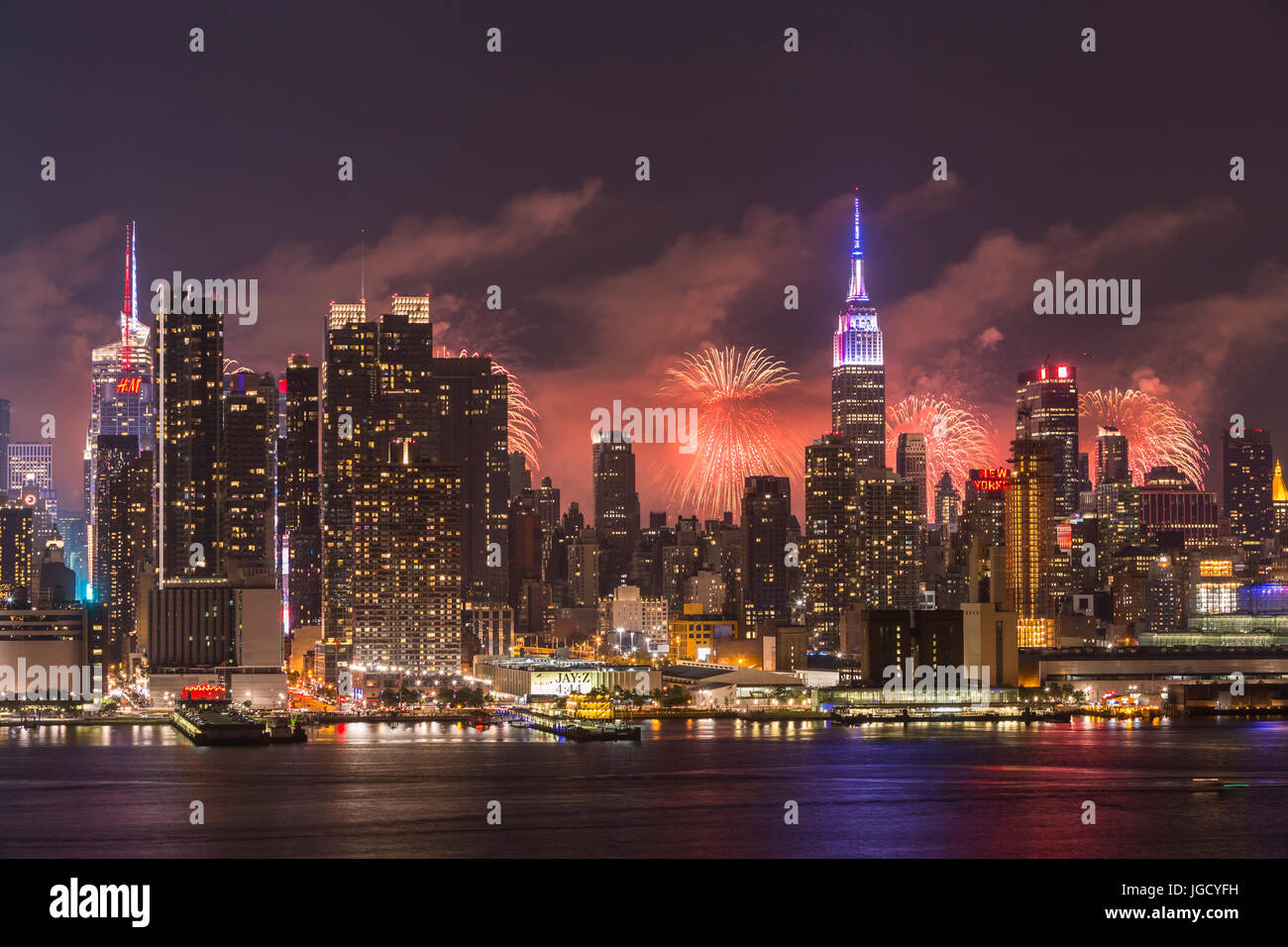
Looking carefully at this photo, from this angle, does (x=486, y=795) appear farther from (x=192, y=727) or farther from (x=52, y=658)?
(x=52, y=658)

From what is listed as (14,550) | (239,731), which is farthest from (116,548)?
(239,731)

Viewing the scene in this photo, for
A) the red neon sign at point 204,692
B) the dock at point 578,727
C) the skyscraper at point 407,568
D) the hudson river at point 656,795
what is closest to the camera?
the hudson river at point 656,795

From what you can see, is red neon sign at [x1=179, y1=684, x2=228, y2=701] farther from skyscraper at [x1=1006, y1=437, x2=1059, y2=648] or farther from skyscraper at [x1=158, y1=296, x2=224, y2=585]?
skyscraper at [x1=1006, y1=437, x2=1059, y2=648]

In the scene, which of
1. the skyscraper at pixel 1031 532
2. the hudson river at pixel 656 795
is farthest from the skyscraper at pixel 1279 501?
the hudson river at pixel 656 795

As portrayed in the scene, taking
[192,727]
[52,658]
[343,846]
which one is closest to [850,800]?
[343,846]

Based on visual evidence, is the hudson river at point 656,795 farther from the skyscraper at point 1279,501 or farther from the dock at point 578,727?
the skyscraper at point 1279,501

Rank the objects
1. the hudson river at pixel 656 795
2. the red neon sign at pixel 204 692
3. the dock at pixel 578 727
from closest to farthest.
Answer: the hudson river at pixel 656 795 < the dock at pixel 578 727 < the red neon sign at pixel 204 692

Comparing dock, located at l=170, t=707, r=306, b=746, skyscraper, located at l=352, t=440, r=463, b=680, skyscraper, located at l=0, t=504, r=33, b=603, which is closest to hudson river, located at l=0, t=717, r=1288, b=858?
dock, located at l=170, t=707, r=306, b=746
